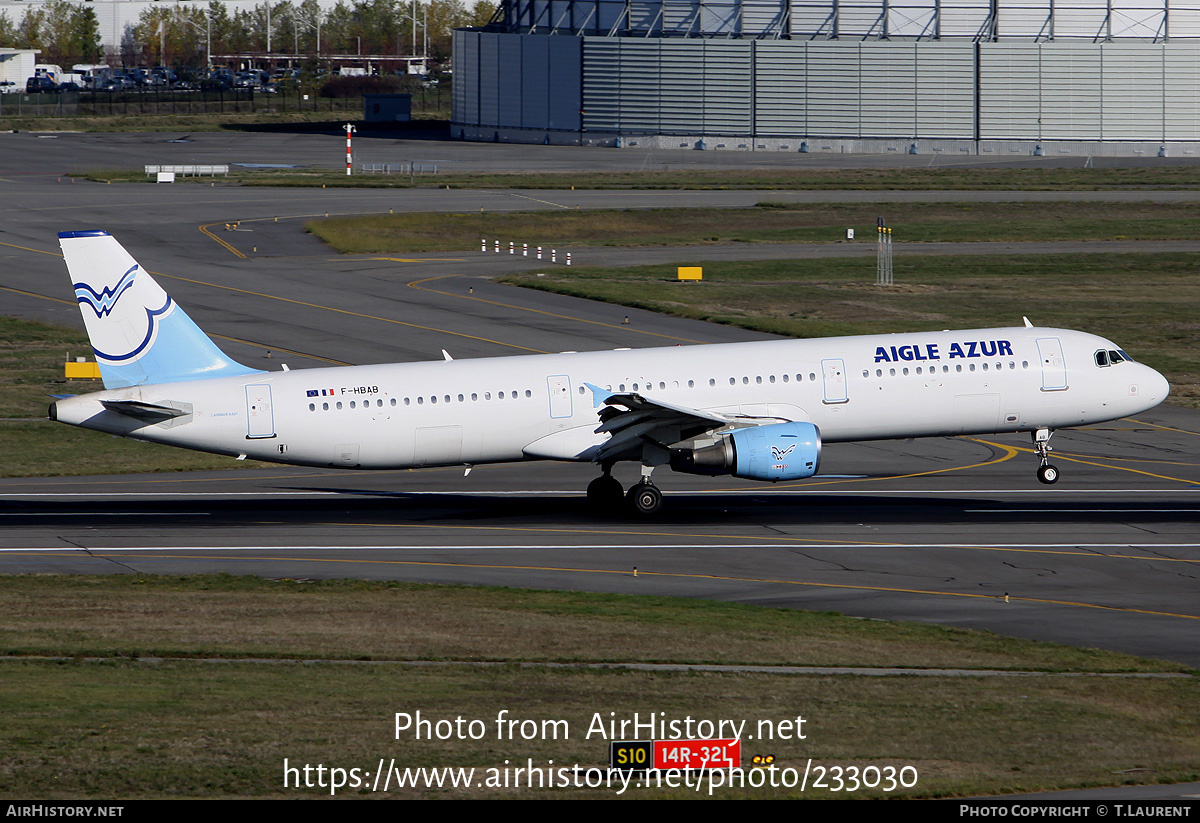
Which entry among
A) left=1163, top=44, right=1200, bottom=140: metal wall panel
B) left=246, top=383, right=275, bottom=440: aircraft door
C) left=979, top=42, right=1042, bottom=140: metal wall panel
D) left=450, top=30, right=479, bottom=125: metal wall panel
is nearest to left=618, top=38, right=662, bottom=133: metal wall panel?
left=450, top=30, right=479, bottom=125: metal wall panel

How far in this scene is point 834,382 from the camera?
3997 cm

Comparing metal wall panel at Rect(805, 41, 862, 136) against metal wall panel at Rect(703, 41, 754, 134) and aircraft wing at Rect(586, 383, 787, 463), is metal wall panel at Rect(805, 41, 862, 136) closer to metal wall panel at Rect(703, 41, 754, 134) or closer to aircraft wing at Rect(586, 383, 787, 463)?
metal wall panel at Rect(703, 41, 754, 134)

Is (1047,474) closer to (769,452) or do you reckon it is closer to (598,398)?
(769,452)

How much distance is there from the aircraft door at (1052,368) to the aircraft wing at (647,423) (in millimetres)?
8156

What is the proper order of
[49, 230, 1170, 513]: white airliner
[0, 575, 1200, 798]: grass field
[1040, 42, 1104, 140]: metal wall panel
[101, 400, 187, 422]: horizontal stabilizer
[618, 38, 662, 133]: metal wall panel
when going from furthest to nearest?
1. [618, 38, 662, 133]: metal wall panel
2. [1040, 42, 1104, 140]: metal wall panel
3. [49, 230, 1170, 513]: white airliner
4. [101, 400, 187, 422]: horizontal stabilizer
5. [0, 575, 1200, 798]: grass field

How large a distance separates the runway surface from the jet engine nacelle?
68.0 inches

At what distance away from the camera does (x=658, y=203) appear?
11275cm

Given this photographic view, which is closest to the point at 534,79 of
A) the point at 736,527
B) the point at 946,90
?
the point at 946,90

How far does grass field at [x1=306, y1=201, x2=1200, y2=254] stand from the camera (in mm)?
99350

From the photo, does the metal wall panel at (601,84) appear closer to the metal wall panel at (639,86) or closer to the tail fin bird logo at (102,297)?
the metal wall panel at (639,86)

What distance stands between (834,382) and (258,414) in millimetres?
15839

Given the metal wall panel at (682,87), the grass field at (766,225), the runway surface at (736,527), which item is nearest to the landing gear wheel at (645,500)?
the runway surface at (736,527)

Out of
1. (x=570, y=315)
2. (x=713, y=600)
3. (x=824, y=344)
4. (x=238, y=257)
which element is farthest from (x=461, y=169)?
(x=713, y=600)

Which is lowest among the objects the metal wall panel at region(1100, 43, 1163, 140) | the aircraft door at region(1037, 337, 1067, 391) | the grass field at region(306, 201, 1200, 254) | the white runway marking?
the white runway marking
